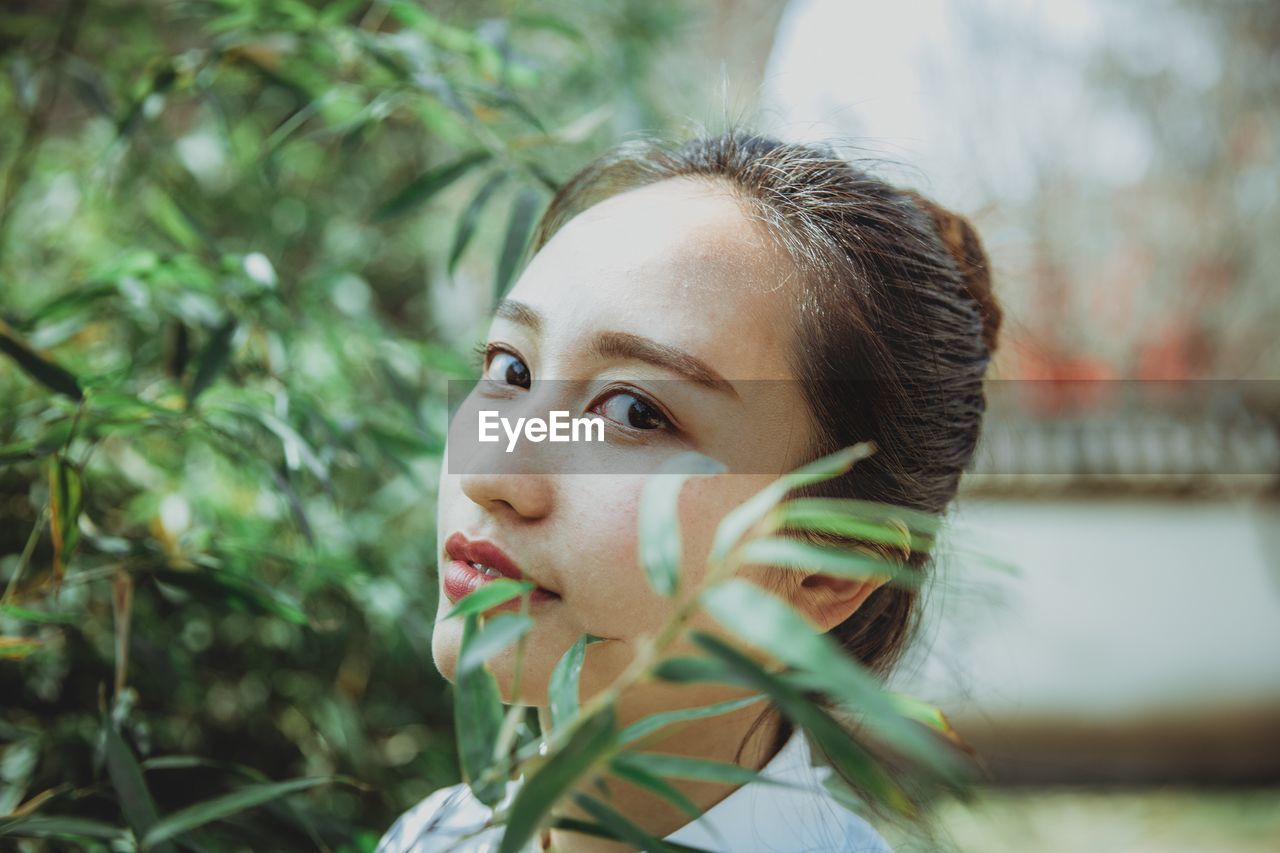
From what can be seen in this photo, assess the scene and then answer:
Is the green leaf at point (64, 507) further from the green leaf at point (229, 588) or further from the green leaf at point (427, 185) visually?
the green leaf at point (427, 185)

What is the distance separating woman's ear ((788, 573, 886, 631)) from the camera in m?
0.83

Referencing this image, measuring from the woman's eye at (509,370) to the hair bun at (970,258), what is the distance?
377 mm

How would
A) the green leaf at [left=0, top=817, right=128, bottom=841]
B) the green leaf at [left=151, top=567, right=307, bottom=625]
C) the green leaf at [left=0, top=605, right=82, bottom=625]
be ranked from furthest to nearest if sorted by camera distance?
the green leaf at [left=151, top=567, right=307, bottom=625], the green leaf at [left=0, top=605, right=82, bottom=625], the green leaf at [left=0, top=817, right=128, bottom=841]

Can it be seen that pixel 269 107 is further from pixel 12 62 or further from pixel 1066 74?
pixel 1066 74

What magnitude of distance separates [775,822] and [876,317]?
0.40 metres

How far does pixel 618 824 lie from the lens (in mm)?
510

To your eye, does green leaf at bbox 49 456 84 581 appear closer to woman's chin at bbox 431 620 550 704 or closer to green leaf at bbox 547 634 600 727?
Result: woman's chin at bbox 431 620 550 704

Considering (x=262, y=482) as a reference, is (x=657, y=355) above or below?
above

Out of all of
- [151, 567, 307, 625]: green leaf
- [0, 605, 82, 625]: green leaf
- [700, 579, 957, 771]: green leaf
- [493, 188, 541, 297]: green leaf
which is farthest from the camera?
[493, 188, 541, 297]: green leaf

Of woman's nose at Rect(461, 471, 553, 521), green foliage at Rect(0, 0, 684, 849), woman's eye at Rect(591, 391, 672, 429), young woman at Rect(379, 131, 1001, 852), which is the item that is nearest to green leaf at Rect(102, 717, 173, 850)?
green foliage at Rect(0, 0, 684, 849)

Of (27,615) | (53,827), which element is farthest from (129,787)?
(27,615)

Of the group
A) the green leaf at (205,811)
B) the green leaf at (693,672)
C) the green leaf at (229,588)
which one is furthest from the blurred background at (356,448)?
the green leaf at (693,672)

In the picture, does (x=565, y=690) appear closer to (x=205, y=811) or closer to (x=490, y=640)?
(x=490, y=640)

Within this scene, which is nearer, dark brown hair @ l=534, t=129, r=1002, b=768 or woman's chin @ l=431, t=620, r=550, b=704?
woman's chin @ l=431, t=620, r=550, b=704
